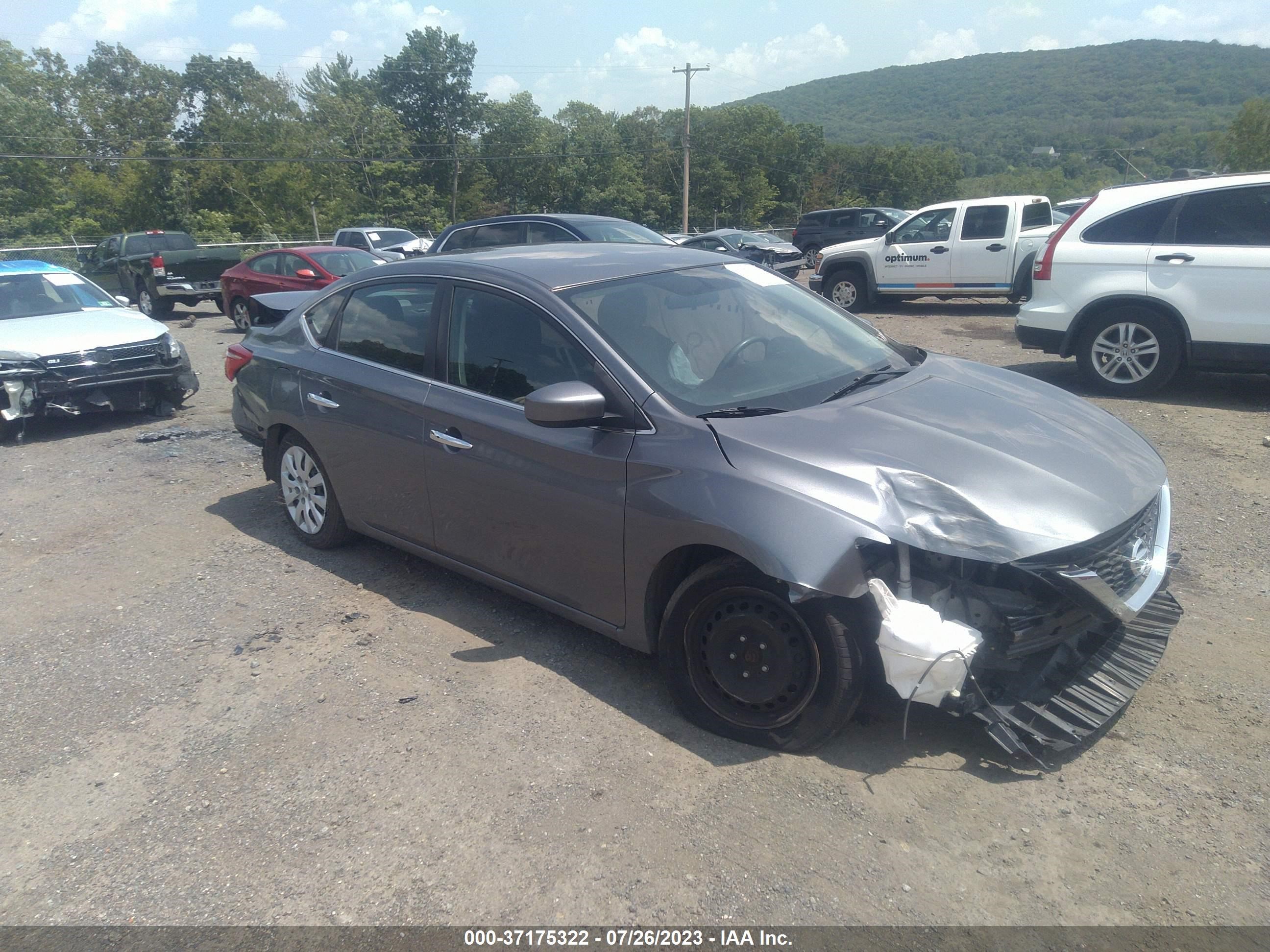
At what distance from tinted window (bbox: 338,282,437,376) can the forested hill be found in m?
76.6

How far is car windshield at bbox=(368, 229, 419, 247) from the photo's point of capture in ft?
67.8

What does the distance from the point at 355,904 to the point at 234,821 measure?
0.68m

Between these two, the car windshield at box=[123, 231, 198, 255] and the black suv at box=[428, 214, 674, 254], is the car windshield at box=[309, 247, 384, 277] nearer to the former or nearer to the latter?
the black suv at box=[428, 214, 674, 254]

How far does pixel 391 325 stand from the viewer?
460cm

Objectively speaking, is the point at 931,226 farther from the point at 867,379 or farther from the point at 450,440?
the point at 450,440

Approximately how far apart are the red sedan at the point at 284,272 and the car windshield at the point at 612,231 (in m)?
5.08

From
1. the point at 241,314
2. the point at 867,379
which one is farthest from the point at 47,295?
the point at 867,379

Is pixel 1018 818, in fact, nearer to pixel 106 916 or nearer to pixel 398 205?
pixel 106 916

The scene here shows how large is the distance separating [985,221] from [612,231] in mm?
6361

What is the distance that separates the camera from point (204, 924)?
258 centimetres

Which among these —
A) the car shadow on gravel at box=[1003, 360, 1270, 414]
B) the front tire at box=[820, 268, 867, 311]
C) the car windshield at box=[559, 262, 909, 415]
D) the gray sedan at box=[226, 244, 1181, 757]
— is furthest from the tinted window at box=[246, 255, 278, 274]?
the car windshield at box=[559, 262, 909, 415]

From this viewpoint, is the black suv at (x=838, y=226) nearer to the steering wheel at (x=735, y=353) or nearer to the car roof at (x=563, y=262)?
the car roof at (x=563, y=262)

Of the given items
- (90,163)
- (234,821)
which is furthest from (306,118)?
(234,821)

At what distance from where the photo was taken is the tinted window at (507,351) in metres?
3.75
